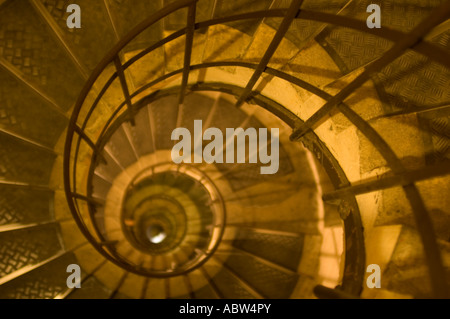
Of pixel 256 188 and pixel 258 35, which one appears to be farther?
pixel 256 188

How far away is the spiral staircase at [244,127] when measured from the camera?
6.79 feet

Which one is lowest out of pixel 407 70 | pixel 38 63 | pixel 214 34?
pixel 407 70

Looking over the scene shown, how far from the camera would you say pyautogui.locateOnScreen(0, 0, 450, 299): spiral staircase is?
6.79ft

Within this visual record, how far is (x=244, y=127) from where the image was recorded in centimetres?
425

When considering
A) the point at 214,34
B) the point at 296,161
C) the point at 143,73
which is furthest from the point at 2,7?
the point at 296,161

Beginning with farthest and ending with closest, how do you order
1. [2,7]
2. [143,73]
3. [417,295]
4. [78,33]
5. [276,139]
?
[276,139], [143,73], [78,33], [2,7], [417,295]

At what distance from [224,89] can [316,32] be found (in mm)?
1314

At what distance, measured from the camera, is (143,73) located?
2.96 metres

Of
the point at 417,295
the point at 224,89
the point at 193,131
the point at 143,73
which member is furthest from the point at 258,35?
the point at 417,295

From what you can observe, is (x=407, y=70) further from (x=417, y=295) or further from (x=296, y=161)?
(x=296, y=161)

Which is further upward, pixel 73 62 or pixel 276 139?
pixel 276 139

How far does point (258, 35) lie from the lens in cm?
264

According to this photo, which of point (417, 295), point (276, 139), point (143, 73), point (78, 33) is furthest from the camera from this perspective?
point (276, 139)

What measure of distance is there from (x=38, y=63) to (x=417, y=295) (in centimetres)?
387
